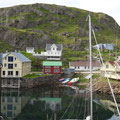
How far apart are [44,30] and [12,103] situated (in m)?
117

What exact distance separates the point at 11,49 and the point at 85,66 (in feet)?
186

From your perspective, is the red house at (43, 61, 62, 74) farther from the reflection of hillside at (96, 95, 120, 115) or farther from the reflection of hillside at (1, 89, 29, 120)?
the reflection of hillside at (96, 95, 120, 115)

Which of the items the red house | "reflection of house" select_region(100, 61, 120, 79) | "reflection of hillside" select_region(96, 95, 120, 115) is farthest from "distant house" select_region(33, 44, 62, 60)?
"reflection of hillside" select_region(96, 95, 120, 115)

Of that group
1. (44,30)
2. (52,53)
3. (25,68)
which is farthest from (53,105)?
(44,30)

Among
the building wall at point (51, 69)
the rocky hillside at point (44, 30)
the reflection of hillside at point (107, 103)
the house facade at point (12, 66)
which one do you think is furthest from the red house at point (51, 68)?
the rocky hillside at point (44, 30)

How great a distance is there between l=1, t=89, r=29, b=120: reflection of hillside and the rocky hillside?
6084cm

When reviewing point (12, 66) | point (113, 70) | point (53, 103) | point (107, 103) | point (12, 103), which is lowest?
point (12, 103)

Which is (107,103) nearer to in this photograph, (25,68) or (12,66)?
(25,68)

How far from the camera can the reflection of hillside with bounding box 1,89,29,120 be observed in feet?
131

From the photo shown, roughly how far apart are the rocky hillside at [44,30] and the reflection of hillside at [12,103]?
6084cm

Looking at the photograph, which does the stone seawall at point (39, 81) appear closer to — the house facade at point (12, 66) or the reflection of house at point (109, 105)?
the house facade at point (12, 66)

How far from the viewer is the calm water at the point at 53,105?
36666mm

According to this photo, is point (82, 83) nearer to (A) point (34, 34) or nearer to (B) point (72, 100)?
(B) point (72, 100)

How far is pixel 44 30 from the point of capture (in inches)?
6265
